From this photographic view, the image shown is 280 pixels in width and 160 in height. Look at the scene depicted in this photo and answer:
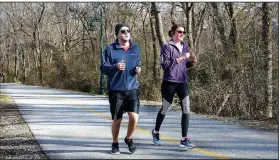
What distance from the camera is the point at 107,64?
5.16 metres

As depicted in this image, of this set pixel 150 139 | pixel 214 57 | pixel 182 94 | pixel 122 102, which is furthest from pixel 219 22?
pixel 122 102

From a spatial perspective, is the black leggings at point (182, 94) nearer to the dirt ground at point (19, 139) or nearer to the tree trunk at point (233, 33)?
the dirt ground at point (19, 139)

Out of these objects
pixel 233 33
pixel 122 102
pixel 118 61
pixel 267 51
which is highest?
pixel 233 33

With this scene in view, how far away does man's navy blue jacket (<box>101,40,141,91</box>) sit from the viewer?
5207mm

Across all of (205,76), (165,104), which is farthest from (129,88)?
(205,76)

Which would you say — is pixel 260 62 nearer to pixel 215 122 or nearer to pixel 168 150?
pixel 215 122

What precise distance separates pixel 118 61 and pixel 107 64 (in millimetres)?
145

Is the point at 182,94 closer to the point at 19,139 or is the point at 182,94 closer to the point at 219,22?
the point at 19,139

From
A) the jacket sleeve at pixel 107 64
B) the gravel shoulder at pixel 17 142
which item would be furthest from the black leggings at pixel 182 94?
the gravel shoulder at pixel 17 142

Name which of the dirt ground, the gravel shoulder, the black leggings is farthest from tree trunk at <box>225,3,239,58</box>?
the black leggings

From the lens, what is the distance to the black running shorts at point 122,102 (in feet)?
17.6

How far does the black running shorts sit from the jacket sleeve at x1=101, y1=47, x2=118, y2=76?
0.34m

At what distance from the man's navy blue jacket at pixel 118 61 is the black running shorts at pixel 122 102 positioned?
0.07 metres

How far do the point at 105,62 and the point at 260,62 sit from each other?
31.6ft
